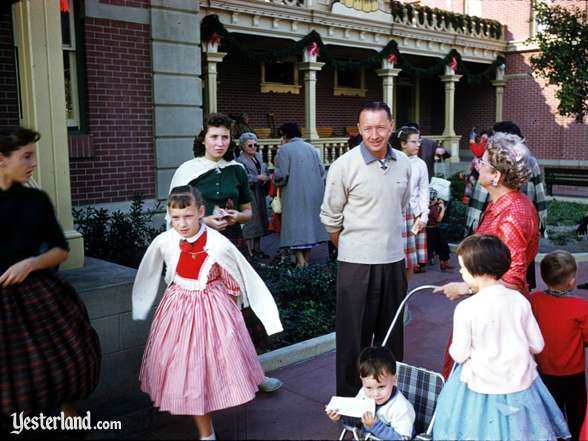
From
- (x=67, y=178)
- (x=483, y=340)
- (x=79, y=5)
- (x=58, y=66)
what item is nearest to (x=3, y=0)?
(x=58, y=66)

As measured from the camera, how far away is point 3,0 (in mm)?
3643

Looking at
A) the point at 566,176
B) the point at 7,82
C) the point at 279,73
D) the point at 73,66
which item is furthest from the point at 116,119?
the point at 566,176

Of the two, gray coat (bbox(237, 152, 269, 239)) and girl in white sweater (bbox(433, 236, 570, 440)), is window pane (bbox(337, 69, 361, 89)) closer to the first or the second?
gray coat (bbox(237, 152, 269, 239))

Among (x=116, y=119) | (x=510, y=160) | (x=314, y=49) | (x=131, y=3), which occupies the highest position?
(x=314, y=49)

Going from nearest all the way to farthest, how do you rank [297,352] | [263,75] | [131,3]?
[297,352] → [131,3] → [263,75]

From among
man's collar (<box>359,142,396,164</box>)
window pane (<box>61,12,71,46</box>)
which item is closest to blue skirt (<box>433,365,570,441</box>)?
man's collar (<box>359,142,396,164</box>)

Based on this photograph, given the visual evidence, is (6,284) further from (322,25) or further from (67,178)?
(322,25)

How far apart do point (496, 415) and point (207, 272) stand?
174cm

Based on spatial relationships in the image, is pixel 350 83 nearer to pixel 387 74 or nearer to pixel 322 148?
pixel 387 74

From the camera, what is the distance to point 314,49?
623 inches

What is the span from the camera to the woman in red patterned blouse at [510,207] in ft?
11.1

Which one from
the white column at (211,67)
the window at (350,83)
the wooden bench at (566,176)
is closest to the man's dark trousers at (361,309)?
the white column at (211,67)

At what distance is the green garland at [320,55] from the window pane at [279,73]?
185 cm

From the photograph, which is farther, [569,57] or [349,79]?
[349,79]
